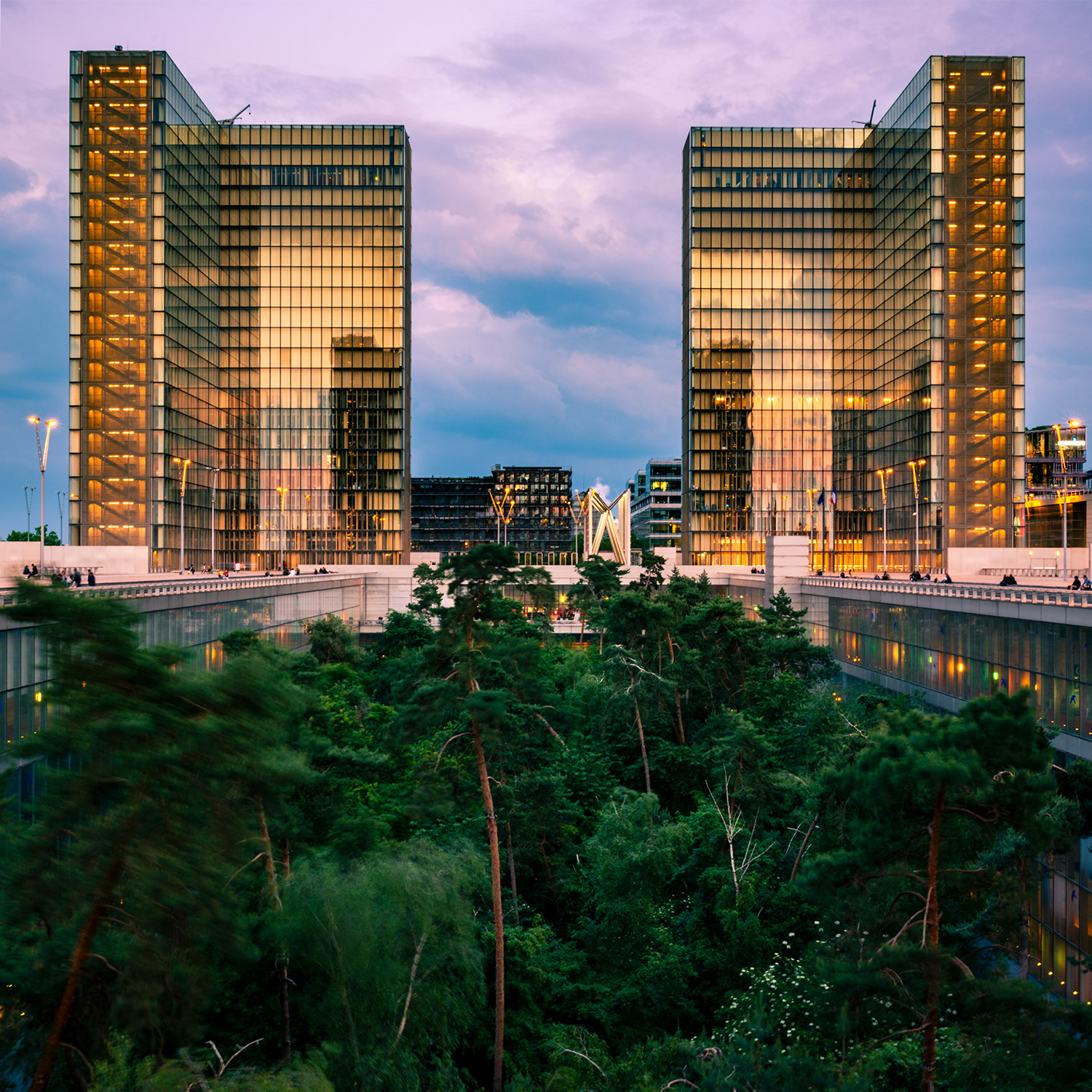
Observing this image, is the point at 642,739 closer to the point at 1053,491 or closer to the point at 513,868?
the point at 513,868

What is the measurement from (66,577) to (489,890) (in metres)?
43.0

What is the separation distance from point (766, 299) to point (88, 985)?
135593 millimetres

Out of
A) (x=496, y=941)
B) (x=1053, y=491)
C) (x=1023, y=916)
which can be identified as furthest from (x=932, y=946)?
(x=1053, y=491)

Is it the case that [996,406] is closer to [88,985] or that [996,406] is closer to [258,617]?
[258,617]

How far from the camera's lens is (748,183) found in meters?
130

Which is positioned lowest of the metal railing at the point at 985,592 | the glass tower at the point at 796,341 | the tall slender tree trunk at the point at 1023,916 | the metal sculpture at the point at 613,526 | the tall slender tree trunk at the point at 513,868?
the tall slender tree trunk at the point at 513,868

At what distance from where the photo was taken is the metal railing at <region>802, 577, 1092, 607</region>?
27.8 meters

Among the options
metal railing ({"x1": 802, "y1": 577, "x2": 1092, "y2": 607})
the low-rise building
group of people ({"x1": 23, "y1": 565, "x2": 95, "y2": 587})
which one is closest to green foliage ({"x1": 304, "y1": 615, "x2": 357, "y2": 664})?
group of people ({"x1": 23, "y1": 565, "x2": 95, "y2": 587})

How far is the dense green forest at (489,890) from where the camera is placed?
29.8 ft

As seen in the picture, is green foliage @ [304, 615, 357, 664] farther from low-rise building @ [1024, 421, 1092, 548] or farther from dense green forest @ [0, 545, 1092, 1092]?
low-rise building @ [1024, 421, 1092, 548]

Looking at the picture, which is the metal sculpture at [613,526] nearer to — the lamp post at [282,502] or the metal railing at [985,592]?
the metal railing at [985,592]

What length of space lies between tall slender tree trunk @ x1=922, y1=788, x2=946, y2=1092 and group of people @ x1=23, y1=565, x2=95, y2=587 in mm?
12986

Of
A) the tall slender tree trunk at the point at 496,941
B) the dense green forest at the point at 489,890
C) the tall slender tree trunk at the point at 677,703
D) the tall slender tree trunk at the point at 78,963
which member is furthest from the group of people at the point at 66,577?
the tall slender tree trunk at the point at 677,703

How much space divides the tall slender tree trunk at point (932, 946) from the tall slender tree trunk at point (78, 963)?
11.7 meters
